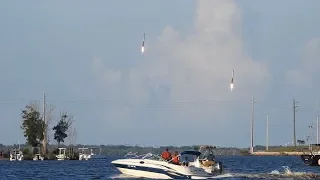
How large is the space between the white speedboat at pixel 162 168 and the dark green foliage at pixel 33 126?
4088 inches

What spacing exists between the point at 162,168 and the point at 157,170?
51 cm

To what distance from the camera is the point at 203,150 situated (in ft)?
302

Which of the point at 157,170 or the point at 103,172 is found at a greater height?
the point at 157,170

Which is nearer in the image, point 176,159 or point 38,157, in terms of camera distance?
point 176,159

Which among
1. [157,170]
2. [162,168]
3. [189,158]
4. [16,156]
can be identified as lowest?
[157,170]

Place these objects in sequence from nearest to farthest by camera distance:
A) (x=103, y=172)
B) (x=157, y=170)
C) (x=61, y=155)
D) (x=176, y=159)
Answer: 1. (x=157, y=170)
2. (x=176, y=159)
3. (x=103, y=172)
4. (x=61, y=155)

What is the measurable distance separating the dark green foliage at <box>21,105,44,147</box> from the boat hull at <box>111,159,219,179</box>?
106m

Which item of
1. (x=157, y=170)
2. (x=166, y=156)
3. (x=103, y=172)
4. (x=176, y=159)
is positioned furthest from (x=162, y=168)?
(x=103, y=172)

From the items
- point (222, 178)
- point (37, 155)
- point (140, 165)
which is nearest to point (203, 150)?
point (222, 178)

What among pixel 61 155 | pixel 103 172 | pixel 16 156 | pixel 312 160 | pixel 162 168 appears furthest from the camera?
pixel 61 155

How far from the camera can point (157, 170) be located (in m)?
81.9

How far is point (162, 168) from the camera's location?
82.1m

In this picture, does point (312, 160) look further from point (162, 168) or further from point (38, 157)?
point (162, 168)

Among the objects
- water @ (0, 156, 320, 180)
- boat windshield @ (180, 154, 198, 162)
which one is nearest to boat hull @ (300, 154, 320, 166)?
water @ (0, 156, 320, 180)
